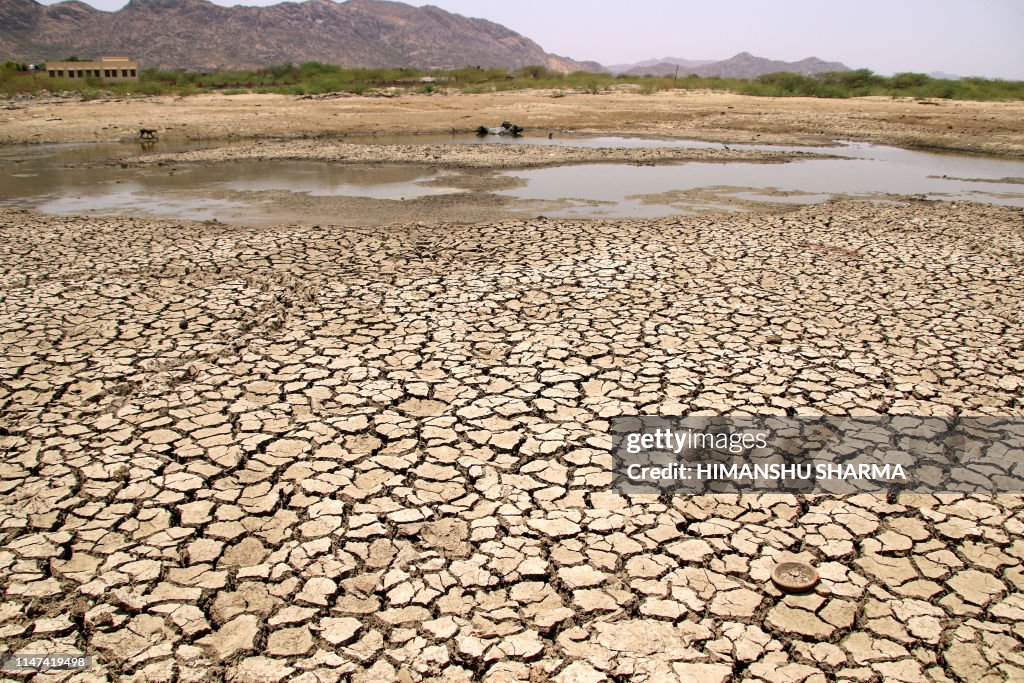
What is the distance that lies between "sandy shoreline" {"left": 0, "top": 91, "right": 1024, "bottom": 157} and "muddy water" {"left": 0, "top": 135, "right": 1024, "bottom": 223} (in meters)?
3.73

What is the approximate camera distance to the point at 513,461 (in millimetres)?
3848

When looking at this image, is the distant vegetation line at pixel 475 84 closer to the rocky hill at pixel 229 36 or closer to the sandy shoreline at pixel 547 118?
the sandy shoreline at pixel 547 118

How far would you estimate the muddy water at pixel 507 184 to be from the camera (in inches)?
Answer: 440

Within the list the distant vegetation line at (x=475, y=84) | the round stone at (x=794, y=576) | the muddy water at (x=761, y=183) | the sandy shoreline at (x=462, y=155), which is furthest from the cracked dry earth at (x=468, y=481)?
the distant vegetation line at (x=475, y=84)

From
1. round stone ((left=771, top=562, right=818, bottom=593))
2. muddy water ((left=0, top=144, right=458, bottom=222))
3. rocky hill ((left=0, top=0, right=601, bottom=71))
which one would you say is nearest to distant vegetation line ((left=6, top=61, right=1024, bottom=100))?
muddy water ((left=0, top=144, right=458, bottom=222))

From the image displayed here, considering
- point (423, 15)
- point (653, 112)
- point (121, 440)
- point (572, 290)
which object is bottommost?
point (121, 440)

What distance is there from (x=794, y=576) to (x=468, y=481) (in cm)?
176

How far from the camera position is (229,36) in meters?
92.3

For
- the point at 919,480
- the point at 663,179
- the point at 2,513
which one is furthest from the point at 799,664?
the point at 663,179

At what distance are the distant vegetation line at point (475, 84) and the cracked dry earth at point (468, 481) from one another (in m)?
32.8

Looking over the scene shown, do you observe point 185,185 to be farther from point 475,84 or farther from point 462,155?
point 475,84

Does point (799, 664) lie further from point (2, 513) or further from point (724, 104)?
point (724, 104)

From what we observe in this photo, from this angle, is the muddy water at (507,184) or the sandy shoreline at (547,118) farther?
the sandy shoreline at (547,118)

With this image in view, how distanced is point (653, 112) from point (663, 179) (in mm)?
16036
